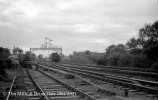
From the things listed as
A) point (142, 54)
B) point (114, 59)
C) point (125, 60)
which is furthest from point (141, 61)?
point (114, 59)

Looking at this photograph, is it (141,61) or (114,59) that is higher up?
(114,59)

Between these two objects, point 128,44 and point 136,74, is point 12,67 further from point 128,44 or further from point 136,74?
point 128,44

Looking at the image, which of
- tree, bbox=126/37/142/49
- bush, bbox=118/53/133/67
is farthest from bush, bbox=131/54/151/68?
tree, bbox=126/37/142/49

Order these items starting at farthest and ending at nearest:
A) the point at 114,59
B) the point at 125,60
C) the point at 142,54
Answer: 1. the point at 114,59
2. the point at 125,60
3. the point at 142,54

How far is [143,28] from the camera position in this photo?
123 feet

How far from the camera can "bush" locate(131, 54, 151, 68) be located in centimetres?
3137

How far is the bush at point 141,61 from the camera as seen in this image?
3137 centimetres

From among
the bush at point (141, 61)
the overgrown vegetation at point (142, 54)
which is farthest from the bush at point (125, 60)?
the bush at point (141, 61)

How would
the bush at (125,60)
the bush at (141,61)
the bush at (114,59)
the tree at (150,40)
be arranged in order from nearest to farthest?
the tree at (150,40)
the bush at (141,61)
the bush at (125,60)
the bush at (114,59)

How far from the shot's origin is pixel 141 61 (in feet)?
106

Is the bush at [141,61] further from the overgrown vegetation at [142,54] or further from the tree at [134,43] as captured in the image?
the tree at [134,43]

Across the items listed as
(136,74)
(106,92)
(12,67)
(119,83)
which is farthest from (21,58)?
(106,92)

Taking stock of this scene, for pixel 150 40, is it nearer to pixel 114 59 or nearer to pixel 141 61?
pixel 141 61

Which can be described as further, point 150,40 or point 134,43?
point 134,43
